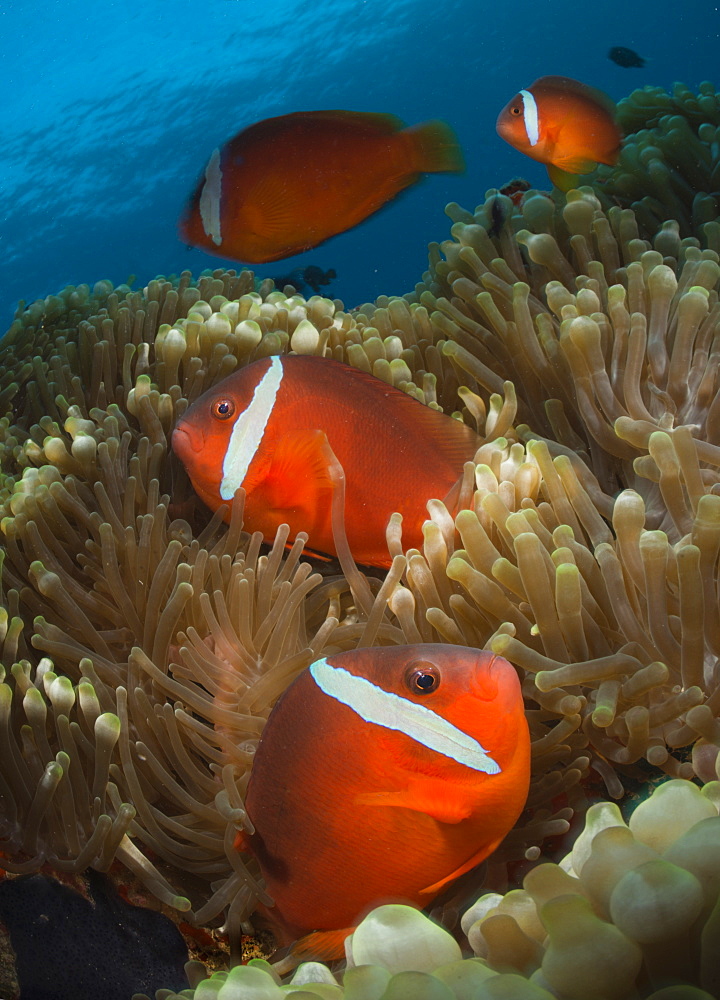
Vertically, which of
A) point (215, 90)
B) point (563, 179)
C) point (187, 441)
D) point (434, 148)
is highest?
point (434, 148)

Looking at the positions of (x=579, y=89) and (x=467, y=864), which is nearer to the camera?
(x=467, y=864)

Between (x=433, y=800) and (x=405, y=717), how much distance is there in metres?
0.08

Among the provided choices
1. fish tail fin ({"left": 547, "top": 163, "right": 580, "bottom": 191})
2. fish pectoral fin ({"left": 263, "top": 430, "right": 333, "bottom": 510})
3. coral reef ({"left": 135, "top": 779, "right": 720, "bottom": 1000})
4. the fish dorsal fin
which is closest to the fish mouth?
fish pectoral fin ({"left": 263, "top": 430, "right": 333, "bottom": 510})

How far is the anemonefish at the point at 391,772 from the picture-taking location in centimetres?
69

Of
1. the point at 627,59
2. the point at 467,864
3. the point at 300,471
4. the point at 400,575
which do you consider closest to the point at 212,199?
the point at 300,471

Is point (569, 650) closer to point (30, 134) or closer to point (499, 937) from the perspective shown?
point (499, 937)

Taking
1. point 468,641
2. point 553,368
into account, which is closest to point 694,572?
point 468,641

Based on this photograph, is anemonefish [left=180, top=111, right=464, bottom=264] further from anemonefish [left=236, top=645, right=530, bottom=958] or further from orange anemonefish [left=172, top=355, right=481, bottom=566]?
anemonefish [left=236, top=645, right=530, bottom=958]

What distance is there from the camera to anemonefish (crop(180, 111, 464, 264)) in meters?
2.01

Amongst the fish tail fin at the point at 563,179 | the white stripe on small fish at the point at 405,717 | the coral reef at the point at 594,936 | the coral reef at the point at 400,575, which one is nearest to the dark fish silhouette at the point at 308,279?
the fish tail fin at the point at 563,179

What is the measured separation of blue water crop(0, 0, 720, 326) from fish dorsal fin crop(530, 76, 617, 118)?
13256mm

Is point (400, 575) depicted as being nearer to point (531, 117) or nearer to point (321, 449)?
point (321, 449)

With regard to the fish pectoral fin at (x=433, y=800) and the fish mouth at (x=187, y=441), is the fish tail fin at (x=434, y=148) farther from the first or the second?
the fish pectoral fin at (x=433, y=800)

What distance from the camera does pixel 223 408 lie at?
1184 mm
